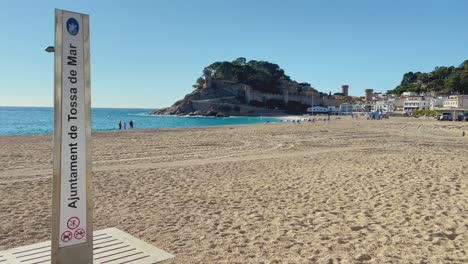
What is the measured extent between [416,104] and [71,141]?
425 ft

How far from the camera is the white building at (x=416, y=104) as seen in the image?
372 ft

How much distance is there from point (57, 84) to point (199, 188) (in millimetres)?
5910

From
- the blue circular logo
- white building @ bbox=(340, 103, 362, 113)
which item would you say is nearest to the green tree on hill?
white building @ bbox=(340, 103, 362, 113)

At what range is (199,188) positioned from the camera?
29.1ft

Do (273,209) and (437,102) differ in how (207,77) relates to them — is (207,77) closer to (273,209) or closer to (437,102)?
(437,102)

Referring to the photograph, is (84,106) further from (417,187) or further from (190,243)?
(417,187)

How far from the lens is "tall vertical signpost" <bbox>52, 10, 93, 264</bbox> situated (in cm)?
332

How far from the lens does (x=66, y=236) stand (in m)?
3.53

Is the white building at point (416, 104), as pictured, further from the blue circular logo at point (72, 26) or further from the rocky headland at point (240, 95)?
the blue circular logo at point (72, 26)

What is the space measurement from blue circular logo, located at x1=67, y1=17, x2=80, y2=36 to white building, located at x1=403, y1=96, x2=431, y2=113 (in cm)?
12296

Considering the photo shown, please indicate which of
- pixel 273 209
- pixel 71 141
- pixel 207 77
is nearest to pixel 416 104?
pixel 207 77

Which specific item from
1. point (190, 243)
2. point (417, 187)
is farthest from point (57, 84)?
point (417, 187)

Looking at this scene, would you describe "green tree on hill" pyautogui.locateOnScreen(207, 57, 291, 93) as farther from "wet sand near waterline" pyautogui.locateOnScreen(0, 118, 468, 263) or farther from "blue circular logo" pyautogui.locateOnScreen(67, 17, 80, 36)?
"blue circular logo" pyautogui.locateOnScreen(67, 17, 80, 36)

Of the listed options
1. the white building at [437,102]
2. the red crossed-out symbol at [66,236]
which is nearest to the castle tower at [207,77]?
the white building at [437,102]
